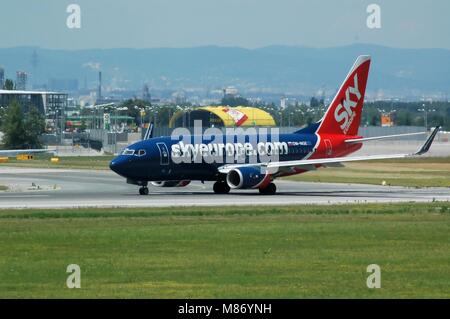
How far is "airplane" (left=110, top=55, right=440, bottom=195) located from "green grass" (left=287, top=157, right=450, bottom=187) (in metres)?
6.94

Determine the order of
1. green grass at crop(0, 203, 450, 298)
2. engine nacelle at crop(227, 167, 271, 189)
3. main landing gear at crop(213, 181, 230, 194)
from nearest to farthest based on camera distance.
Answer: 1. green grass at crop(0, 203, 450, 298)
2. engine nacelle at crop(227, 167, 271, 189)
3. main landing gear at crop(213, 181, 230, 194)

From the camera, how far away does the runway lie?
183ft

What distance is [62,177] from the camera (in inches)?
3457

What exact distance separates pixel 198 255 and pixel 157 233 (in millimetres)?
6463

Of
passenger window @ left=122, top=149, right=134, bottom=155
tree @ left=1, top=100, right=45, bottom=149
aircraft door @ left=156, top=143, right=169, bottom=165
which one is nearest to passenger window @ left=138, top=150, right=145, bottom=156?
passenger window @ left=122, top=149, right=134, bottom=155

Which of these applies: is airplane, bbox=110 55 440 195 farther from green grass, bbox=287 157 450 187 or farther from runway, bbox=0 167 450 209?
green grass, bbox=287 157 450 187

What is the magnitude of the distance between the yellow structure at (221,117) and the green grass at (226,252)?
11144 cm

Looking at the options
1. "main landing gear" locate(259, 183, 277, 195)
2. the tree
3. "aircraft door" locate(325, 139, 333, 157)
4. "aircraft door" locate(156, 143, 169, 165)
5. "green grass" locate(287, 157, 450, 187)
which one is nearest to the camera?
"aircraft door" locate(156, 143, 169, 165)

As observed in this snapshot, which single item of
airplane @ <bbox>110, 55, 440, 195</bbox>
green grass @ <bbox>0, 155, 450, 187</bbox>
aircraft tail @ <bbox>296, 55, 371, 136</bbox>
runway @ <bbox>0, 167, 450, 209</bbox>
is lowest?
green grass @ <bbox>0, 155, 450, 187</bbox>

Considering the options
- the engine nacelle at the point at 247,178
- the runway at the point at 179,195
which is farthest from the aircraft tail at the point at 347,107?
the engine nacelle at the point at 247,178

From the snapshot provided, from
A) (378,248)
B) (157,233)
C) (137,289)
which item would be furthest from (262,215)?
(137,289)

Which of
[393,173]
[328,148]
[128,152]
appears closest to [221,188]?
[128,152]
